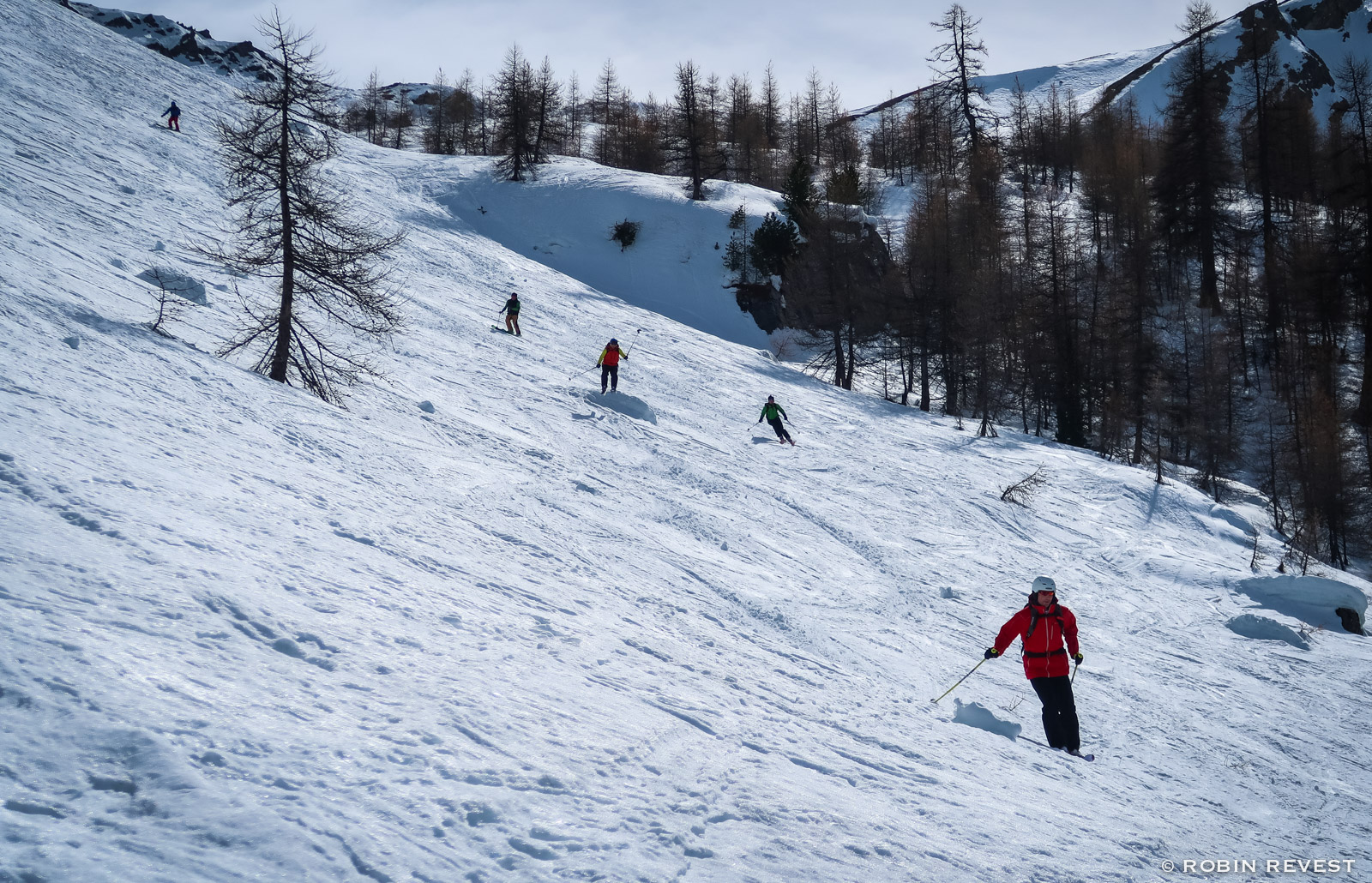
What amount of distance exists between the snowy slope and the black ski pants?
0.39 m

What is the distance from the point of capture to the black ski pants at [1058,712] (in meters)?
7.95

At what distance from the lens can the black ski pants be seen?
795cm

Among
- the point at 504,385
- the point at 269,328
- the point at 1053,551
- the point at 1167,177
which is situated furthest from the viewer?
the point at 1167,177

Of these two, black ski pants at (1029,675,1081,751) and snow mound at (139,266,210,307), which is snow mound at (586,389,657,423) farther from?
black ski pants at (1029,675,1081,751)

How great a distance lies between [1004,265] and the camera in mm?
47719

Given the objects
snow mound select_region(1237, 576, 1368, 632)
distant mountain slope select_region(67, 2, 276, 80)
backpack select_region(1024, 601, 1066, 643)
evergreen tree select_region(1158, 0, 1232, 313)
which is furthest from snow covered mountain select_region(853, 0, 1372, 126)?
distant mountain slope select_region(67, 2, 276, 80)

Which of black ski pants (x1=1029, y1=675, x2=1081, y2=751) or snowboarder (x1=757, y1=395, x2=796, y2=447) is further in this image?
snowboarder (x1=757, y1=395, x2=796, y2=447)

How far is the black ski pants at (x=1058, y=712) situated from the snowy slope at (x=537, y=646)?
39 centimetres

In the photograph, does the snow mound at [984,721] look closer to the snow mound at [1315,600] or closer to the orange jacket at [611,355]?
the snow mound at [1315,600]

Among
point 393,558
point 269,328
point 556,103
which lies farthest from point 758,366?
point 556,103

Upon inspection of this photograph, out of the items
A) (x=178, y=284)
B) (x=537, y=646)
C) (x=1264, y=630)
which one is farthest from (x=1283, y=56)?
(x=537, y=646)

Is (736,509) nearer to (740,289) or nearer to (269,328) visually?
(269,328)

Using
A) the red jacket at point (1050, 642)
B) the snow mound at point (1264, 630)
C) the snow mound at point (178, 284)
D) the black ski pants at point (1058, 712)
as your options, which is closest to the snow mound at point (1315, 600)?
the snow mound at point (1264, 630)

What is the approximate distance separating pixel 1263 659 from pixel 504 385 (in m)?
16.5
